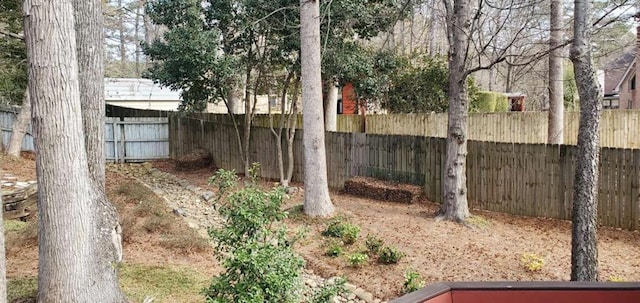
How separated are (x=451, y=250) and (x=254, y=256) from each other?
395cm

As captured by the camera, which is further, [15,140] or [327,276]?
[15,140]

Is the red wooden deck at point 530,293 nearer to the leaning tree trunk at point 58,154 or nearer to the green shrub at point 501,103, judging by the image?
the leaning tree trunk at point 58,154

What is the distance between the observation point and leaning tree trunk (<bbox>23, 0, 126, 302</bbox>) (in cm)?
324

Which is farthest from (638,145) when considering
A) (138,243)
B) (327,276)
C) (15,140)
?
(15,140)

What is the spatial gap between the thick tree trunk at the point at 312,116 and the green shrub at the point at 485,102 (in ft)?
30.8

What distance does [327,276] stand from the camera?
593 centimetres

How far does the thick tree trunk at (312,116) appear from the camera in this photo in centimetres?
820

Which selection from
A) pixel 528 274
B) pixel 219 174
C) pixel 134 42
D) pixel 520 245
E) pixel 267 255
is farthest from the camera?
pixel 134 42

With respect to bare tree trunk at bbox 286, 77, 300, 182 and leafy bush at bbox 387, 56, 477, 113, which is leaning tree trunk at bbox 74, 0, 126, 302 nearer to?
bare tree trunk at bbox 286, 77, 300, 182

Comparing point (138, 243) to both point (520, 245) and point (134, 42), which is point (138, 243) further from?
point (134, 42)

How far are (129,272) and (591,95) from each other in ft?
16.3

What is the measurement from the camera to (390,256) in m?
6.02

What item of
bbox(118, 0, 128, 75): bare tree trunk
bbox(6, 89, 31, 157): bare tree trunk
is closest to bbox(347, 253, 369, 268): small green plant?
bbox(6, 89, 31, 157): bare tree trunk

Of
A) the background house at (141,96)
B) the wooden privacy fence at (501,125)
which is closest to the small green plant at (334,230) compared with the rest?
the wooden privacy fence at (501,125)
